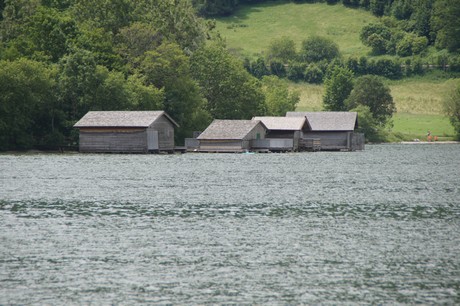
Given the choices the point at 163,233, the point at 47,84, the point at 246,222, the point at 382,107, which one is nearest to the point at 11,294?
the point at 163,233

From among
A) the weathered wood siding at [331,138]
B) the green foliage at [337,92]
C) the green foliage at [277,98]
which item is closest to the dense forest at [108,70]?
the green foliage at [277,98]

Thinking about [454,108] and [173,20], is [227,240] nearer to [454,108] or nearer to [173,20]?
[173,20]

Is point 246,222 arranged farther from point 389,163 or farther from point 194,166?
point 389,163

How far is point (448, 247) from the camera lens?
3203 cm

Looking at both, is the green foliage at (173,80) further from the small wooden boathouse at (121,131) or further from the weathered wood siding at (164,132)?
the small wooden boathouse at (121,131)

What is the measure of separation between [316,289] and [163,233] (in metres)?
11.3

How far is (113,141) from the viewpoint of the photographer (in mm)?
100500

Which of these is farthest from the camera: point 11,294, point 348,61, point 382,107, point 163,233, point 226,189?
point 348,61

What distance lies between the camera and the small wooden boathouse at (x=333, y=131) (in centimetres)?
12225

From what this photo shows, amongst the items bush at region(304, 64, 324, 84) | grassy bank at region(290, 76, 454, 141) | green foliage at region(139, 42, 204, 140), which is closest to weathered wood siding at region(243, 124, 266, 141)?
green foliage at region(139, 42, 204, 140)

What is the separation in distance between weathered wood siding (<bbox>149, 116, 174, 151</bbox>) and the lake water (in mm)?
37009

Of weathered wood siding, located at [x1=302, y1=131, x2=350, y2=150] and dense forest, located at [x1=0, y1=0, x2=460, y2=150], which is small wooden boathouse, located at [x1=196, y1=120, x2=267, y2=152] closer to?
dense forest, located at [x1=0, y1=0, x2=460, y2=150]

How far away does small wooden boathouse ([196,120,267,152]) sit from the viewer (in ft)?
354

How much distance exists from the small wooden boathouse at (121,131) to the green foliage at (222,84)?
78.6 ft
